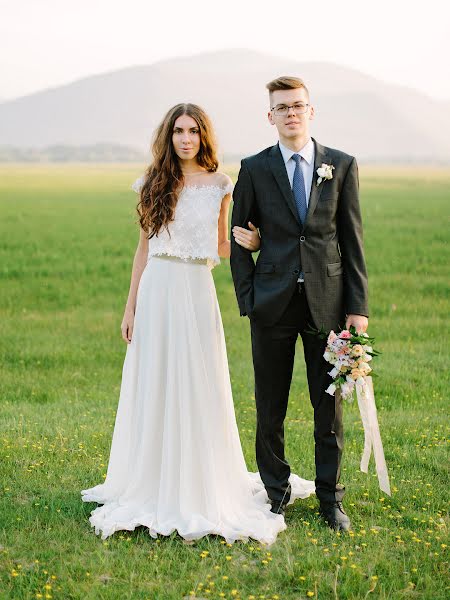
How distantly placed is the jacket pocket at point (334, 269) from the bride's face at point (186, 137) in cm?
116

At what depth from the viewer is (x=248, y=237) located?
5531 mm

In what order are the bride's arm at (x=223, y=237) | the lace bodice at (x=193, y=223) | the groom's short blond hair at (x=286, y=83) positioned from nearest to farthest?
the groom's short blond hair at (x=286, y=83)
the lace bodice at (x=193, y=223)
the bride's arm at (x=223, y=237)

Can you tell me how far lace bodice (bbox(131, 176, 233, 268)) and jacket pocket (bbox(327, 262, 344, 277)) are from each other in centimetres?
82

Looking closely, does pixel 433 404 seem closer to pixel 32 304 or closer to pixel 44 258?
pixel 32 304

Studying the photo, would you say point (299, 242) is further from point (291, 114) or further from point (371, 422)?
point (371, 422)

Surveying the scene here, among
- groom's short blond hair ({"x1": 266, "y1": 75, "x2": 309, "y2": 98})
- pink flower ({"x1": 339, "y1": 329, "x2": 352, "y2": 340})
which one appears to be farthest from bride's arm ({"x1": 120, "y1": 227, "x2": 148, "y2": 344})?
pink flower ({"x1": 339, "y1": 329, "x2": 352, "y2": 340})

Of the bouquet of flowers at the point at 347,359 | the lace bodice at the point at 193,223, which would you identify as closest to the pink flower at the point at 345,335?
the bouquet of flowers at the point at 347,359

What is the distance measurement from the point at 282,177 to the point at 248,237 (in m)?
0.42

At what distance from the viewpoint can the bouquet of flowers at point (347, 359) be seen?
17.9 feet

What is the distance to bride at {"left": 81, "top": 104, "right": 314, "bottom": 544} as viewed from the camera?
584 cm

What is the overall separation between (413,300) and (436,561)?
11.0 m

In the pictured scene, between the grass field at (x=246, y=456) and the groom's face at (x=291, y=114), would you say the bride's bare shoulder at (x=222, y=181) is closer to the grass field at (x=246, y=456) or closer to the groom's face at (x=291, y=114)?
the groom's face at (x=291, y=114)

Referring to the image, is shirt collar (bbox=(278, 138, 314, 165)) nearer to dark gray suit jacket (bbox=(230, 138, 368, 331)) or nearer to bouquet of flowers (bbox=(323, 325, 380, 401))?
dark gray suit jacket (bbox=(230, 138, 368, 331))

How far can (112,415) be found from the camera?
8.93 meters
